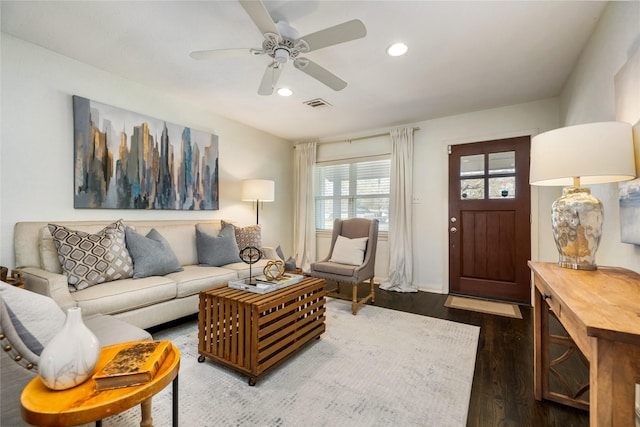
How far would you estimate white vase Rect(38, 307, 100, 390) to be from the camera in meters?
0.82

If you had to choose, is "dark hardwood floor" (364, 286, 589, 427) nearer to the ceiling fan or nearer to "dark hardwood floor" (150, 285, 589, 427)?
"dark hardwood floor" (150, 285, 589, 427)

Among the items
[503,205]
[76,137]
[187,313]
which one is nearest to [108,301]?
[187,313]

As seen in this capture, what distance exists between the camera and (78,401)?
0.79m

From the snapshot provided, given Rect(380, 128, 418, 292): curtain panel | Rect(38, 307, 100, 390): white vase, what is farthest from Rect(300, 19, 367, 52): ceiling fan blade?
Rect(380, 128, 418, 292): curtain panel

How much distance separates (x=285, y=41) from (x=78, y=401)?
2.04 meters

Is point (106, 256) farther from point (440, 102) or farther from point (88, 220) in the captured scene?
point (440, 102)

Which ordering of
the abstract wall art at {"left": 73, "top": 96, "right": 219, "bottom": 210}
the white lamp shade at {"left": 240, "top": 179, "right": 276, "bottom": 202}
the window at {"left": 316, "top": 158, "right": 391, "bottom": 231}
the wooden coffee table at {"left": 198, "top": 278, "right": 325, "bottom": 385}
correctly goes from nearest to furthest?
the wooden coffee table at {"left": 198, "top": 278, "right": 325, "bottom": 385}
the abstract wall art at {"left": 73, "top": 96, "right": 219, "bottom": 210}
the white lamp shade at {"left": 240, "top": 179, "right": 276, "bottom": 202}
the window at {"left": 316, "top": 158, "right": 391, "bottom": 231}

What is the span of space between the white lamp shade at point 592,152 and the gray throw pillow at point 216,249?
2889 millimetres

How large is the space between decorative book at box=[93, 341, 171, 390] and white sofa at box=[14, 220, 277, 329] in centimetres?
121

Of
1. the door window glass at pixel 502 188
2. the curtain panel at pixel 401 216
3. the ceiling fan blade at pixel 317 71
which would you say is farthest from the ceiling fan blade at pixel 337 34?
the door window glass at pixel 502 188

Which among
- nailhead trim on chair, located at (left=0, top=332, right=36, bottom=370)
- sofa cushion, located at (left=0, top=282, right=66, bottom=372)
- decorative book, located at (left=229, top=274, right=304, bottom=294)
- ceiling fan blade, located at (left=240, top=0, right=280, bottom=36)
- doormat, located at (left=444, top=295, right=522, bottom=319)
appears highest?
ceiling fan blade, located at (left=240, top=0, right=280, bottom=36)

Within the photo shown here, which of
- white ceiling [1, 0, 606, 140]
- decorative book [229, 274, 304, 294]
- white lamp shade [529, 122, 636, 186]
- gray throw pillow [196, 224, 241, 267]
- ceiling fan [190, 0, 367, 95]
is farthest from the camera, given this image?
gray throw pillow [196, 224, 241, 267]

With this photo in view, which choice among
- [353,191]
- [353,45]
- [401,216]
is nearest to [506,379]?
[401,216]

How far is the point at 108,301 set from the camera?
1.98 meters
